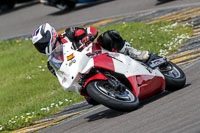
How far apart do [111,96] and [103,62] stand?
0.57 meters

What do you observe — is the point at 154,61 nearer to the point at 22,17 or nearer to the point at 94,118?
the point at 94,118

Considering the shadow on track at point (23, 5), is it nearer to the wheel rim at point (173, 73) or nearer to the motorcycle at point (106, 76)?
the wheel rim at point (173, 73)

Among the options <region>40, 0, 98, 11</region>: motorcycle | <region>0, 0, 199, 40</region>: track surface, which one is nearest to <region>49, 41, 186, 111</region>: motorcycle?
<region>0, 0, 199, 40</region>: track surface

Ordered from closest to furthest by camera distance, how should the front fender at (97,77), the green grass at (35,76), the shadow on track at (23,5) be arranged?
the front fender at (97,77), the green grass at (35,76), the shadow on track at (23,5)

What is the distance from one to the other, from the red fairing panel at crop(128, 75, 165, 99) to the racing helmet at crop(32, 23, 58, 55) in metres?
1.27

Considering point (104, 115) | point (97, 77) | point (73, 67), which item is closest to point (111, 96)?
point (97, 77)

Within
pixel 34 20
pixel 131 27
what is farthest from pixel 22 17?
pixel 131 27

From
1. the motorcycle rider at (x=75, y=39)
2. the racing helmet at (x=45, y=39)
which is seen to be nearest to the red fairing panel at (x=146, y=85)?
the motorcycle rider at (x=75, y=39)

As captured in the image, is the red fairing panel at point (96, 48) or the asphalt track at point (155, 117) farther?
the red fairing panel at point (96, 48)

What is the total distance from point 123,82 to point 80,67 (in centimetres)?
69

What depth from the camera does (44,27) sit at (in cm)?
753

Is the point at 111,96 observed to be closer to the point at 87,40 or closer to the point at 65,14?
the point at 87,40

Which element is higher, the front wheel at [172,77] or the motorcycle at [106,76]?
the motorcycle at [106,76]

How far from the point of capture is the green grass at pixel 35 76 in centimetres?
961
